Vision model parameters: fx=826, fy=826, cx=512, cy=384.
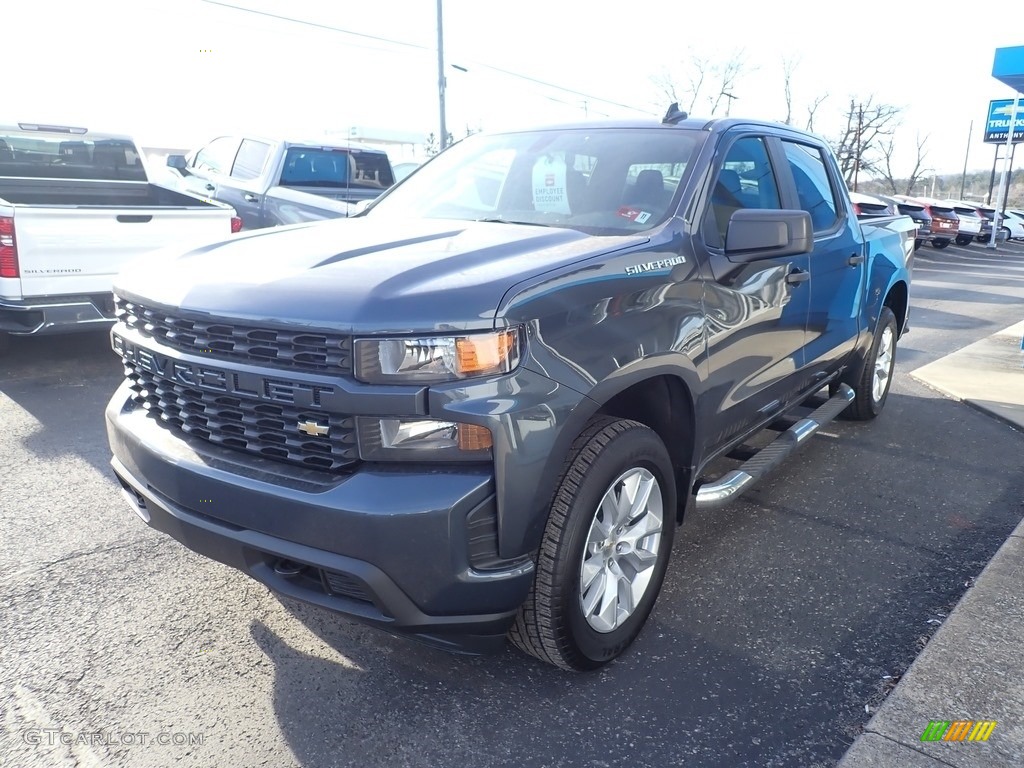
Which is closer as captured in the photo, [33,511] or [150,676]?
[150,676]

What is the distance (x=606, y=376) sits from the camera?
8.18 ft

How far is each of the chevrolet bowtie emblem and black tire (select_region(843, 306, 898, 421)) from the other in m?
4.00

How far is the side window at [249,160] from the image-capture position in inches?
395

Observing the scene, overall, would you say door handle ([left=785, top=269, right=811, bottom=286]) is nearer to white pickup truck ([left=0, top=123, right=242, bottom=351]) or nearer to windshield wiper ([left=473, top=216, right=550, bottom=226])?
windshield wiper ([left=473, top=216, right=550, bottom=226])

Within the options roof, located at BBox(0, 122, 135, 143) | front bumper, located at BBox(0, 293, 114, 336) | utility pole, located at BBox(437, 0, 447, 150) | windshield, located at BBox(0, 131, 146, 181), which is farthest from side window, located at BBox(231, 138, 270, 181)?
utility pole, located at BBox(437, 0, 447, 150)

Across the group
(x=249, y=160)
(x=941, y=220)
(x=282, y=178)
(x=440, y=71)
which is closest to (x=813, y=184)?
(x=282, y=178)

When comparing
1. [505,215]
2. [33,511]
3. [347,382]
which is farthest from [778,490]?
[33,511]

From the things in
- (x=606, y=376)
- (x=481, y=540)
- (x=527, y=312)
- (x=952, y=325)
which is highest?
(x=527, y=312)

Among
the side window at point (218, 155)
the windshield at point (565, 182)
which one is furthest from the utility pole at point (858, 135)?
the windshield at point (565, 182)

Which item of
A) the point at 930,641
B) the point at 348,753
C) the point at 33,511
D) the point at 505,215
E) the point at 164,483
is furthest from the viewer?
the point at 33,511

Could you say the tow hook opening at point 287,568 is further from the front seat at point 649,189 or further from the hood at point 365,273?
the front seat at point 649,189

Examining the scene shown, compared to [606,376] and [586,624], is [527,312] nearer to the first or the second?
[606,376]

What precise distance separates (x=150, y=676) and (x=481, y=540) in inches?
50.4

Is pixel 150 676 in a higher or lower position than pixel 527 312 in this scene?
lower
